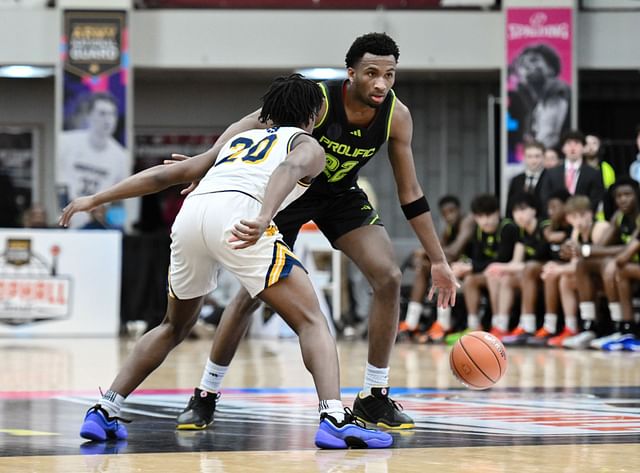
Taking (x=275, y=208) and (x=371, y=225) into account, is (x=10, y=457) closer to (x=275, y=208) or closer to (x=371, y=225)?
(x=275, y=208)

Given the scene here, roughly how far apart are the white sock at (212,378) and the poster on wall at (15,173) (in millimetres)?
14251

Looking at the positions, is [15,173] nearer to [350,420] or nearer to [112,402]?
[112,402]

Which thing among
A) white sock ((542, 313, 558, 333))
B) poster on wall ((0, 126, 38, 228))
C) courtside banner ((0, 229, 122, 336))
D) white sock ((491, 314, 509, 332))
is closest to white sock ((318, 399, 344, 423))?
white sock ((542, 313, 558, 333))

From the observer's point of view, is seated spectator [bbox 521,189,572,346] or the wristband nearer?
the wristband

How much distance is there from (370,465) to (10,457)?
1268mm

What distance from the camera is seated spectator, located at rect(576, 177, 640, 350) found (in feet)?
36.7

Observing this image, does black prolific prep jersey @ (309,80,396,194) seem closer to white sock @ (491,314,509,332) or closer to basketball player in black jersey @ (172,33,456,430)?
basketball player in black jersey @ (172,33,456,430)

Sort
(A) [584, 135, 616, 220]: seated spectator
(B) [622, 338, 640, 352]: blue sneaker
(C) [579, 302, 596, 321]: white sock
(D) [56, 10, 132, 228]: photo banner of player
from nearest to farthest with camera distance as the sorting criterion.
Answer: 1. (B) [622, 338, 640, 352]: blue sneaker
2. (C) [579, 302, 596, 321]: white sock
3. (A) [584, 135, 616, 220]: seated spectator
4. (D) [56, 10, 132, 228]: photo banner of player

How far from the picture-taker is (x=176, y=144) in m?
19.0

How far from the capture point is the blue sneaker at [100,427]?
4707 millimetres

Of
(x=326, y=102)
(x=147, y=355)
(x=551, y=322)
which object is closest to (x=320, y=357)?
(x=147, y=355)

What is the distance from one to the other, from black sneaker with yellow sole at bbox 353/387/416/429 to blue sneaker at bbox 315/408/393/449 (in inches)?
25.7

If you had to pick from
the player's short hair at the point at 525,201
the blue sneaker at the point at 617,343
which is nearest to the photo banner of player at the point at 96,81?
the player's short hair at the point at 525,201

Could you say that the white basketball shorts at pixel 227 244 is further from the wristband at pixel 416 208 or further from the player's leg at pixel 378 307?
the wristband at pixel 416 208
